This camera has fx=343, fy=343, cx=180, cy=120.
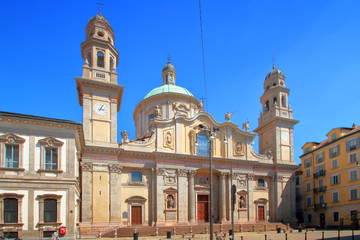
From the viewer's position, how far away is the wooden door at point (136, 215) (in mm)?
36341

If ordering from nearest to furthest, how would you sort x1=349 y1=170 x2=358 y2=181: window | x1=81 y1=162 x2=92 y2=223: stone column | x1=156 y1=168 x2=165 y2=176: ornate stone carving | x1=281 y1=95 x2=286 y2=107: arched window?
1. x1=81 y1=162 x2=92 y2=223: stone column
2. x1=156 y1=168 x2=165 y2=176: ornate stone carving
3. x1=349 y1=170 x2=358 y2=181: window
4. x1=281 y1=95 x2=286 y2=107: arched window

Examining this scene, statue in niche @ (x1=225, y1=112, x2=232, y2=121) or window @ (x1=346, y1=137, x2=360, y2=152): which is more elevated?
statue in niche @ (x1=225, y1=112, x2=232, y2=121)

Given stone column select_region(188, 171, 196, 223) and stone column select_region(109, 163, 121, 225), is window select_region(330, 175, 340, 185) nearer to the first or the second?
stone column select_region(188, 171, 196, 223)

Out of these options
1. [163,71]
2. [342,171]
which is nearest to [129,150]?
[163,71]

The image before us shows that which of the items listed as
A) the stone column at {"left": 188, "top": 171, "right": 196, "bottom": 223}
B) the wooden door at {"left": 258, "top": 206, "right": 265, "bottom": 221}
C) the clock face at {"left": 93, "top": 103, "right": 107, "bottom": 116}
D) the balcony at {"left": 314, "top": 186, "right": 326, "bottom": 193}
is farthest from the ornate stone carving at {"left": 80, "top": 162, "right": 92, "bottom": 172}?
the balcony at {"left": 314, "top": 186, "right": 326, "bottom": 193}

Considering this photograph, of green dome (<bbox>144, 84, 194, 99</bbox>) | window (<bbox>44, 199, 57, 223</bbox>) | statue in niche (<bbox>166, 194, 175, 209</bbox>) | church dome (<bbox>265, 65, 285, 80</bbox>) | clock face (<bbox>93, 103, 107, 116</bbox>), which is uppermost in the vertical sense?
church dome (<bbox>265, 65, 285, 80</bbox>)

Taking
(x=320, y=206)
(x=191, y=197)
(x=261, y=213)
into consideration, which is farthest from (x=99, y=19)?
(x=320, y=206)

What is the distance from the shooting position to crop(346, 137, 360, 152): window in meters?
40.2

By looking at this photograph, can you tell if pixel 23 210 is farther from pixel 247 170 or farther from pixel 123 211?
pixel 247 170

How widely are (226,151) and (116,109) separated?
47.4ft

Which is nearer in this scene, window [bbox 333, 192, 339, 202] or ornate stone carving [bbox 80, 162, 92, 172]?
ornate stone carving [bbox 80, 162, 92, 172]

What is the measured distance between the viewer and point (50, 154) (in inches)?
934

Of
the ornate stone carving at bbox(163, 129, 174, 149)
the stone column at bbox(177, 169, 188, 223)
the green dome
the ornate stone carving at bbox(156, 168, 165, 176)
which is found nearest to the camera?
the ornate stone carving at bbox(156, 168, 165, 176)

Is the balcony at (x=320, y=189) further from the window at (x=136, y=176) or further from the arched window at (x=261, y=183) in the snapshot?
the window at (x=136, y=176)
